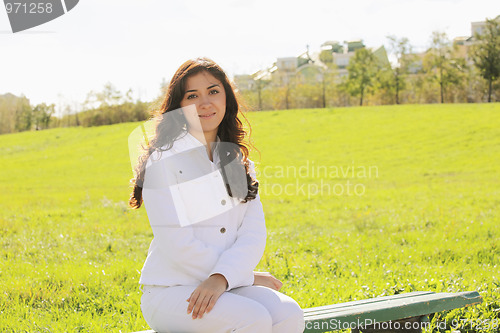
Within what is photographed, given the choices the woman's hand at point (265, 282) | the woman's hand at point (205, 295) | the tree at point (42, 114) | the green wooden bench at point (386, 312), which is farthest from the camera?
the tree at point (42, 114)

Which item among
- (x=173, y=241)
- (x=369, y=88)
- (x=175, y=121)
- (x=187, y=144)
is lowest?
(x=369, y=88)

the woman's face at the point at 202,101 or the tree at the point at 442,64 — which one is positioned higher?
the woman's face at the point at 202,101

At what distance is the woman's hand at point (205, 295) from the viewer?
232 cm

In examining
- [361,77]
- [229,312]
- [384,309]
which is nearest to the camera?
[229,312]

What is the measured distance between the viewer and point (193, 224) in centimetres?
258

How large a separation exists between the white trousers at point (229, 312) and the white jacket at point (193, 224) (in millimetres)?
65

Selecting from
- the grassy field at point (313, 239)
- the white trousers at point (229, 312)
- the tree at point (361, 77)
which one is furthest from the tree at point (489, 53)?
the white trousers at point (229, 312)

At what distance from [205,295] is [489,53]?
46.0 meters

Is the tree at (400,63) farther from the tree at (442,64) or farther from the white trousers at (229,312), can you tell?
the white trousers at (229,312)

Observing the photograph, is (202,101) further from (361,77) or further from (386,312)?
(361,77)

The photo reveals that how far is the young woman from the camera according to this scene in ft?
7.79

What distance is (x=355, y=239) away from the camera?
23.2 feet

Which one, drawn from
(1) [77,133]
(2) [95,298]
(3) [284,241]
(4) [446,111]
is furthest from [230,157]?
(1) [77,133]

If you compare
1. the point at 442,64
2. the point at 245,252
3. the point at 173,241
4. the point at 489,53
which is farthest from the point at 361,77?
the point at 173,241
